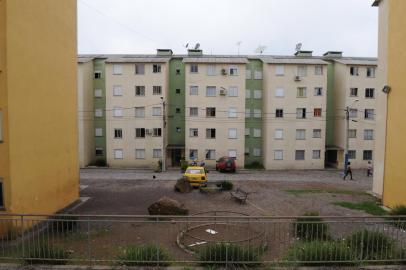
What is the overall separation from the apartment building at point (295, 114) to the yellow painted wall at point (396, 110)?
19.3 metres

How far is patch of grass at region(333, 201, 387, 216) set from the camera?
16.7 m

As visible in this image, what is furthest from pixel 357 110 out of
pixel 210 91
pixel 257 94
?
pixel 210 91

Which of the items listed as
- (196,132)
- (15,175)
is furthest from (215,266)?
(196,132)

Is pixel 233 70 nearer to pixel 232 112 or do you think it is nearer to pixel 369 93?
pixel 232 112

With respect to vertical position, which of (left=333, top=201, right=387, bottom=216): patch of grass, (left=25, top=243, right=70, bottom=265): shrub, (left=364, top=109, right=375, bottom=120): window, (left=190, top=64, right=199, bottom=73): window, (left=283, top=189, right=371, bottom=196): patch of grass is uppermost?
(left=190, top=64, right=199, bottom=73): window

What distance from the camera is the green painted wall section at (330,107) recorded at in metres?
41.1

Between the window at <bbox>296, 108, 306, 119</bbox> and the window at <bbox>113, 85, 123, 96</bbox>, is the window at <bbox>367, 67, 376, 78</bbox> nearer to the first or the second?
the window at <bbox>296, 108, 306, 119</bbox>

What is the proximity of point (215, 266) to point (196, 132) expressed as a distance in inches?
1185

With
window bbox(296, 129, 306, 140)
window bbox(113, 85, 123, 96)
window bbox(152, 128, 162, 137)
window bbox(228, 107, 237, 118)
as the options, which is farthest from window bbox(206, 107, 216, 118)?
window bbox(113, 85, 123, 96)

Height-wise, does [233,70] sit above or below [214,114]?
above

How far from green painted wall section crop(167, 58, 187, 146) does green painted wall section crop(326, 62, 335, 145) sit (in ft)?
65.6

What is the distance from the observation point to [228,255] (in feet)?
24.9

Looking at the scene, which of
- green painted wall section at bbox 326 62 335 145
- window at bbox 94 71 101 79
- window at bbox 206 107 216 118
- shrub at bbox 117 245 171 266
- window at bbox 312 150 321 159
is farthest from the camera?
green painted wall section at bbox 326 62 335 145

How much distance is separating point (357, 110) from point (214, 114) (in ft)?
61.4
